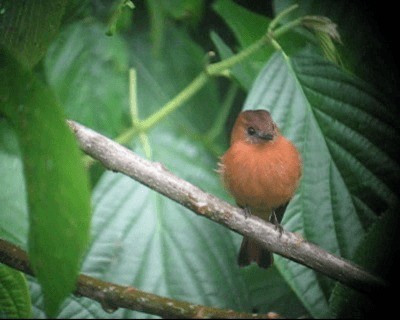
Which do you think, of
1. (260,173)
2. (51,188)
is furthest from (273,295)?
(51,188)

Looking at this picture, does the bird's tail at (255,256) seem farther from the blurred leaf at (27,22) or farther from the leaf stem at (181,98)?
the blurred leaf at (27,22)

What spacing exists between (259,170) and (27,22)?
0.80 metres

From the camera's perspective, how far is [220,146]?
1.86 m

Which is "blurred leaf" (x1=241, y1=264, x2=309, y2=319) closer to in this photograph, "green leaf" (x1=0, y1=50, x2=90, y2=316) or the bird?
the bird

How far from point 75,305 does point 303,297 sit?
495 millimetres

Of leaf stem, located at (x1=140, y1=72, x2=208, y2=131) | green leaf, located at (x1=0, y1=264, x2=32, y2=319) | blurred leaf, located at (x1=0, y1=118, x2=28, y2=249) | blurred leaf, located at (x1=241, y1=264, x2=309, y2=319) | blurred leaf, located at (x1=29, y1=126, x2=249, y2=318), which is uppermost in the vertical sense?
leaf stem, located at (x1=140, y1=72, x2=208, y2=131)

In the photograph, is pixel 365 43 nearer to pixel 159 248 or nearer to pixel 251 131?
pixel 251 131

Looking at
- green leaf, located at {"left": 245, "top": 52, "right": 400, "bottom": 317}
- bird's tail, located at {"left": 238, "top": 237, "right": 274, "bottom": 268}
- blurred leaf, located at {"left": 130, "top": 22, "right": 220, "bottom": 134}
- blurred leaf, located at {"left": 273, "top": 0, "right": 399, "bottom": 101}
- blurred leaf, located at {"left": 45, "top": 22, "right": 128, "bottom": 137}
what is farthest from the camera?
blurred leaf, located at {"left": 130, "top": 22, "right": 220, "bottom": 134}

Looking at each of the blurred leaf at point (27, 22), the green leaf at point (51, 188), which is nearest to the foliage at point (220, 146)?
the blurred leaf at point (27, 22)

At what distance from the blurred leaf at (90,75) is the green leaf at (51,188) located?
39.4 inches

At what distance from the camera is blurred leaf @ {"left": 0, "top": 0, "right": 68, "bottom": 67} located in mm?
904

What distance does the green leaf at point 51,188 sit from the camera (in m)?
0.58

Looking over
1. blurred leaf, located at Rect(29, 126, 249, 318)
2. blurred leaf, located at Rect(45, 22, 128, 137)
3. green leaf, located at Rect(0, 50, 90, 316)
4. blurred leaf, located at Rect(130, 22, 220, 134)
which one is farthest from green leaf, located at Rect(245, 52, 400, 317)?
green leaf, located at Rect(0, 50, 90, 316)

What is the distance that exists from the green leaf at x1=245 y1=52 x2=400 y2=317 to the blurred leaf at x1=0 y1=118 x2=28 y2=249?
0.51 m
